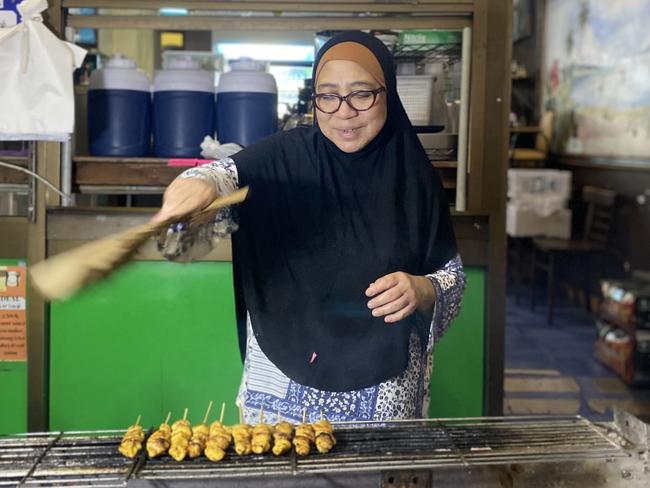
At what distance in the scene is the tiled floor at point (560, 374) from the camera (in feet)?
15.8

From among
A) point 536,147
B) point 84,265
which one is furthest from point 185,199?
point 536,147

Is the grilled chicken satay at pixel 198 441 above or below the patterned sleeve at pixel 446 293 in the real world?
below

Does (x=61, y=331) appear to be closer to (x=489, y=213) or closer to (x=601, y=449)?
(x=489, y=213)

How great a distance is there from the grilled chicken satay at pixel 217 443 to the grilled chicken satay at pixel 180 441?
0.05 meters

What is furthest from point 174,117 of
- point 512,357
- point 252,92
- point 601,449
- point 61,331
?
point 512,357

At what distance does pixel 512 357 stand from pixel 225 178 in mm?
4581

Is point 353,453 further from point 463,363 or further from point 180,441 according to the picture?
point 463,363

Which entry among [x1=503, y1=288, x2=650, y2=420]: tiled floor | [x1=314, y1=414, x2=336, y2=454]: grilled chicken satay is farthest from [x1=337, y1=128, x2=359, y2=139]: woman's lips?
[x1=503, y1=288, x2=650, y2=420]: tiled floor

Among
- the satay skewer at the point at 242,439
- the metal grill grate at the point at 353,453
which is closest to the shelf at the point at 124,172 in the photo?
the metal grill grate at the point at 353,453

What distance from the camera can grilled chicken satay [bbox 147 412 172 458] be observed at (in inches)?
70.4

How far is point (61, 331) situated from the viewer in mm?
3176

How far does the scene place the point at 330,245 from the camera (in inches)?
79.9

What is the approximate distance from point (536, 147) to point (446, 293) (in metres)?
8.08

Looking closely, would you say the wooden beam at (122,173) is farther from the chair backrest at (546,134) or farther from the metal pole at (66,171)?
the chair backrest at (546,134)
